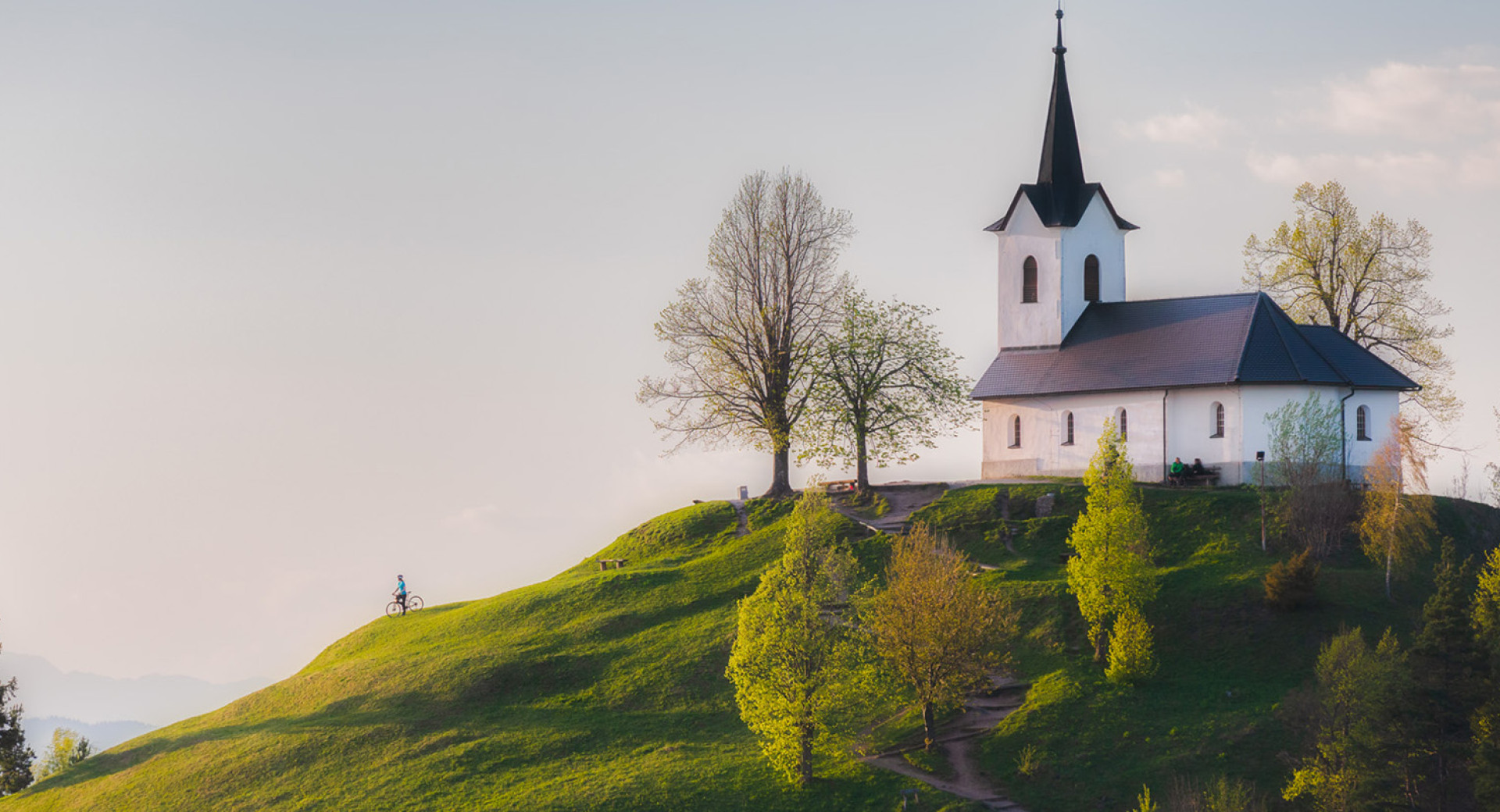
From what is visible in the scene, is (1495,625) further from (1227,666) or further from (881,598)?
(881,598)

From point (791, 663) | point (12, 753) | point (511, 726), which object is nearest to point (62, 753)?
point (12, 753)

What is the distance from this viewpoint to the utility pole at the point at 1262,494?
5009 centimetres

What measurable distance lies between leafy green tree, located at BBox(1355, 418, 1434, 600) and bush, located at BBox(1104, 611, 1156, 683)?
1004 centimetres

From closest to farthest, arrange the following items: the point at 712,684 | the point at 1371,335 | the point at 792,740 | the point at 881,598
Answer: the point at 792,740, the point at 881,598, the point at 712,684, the point at 1371,335

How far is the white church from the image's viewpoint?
188ft

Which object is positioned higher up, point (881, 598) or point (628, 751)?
point (881, 598)

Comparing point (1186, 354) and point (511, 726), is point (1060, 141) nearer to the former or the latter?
point (1186, 354)

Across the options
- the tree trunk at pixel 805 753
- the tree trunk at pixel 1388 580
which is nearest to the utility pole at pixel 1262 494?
the tree trunk at pixel 1388 580

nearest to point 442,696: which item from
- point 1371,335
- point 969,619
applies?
point 969,619

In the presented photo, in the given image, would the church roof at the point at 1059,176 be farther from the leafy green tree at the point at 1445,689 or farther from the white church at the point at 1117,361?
the leafy green tree at the point at 1445,689

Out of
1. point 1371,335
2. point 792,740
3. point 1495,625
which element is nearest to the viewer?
point 1495,625

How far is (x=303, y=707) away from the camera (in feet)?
161

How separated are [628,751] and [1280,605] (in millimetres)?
22235

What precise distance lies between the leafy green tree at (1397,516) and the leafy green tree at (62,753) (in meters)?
54.6
